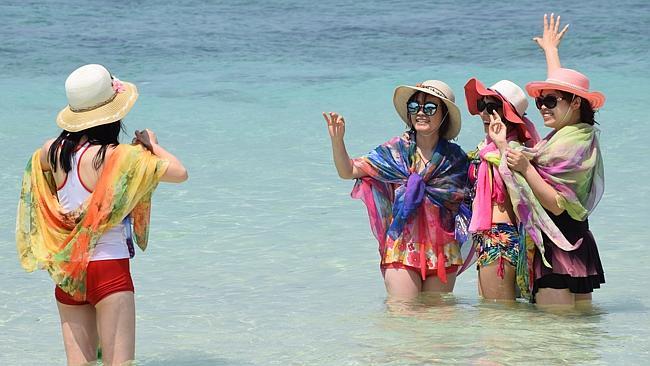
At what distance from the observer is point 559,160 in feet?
19.2

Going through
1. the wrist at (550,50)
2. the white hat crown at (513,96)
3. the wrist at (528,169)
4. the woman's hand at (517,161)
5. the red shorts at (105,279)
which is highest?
the wrist at (550,50)

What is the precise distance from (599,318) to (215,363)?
217 centimetres

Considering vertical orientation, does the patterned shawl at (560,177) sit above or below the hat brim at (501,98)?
below

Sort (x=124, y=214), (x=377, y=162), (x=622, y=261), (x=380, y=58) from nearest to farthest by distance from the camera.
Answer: (x=124, y=214), (x=377, y=162), (x=622, y=261), (x=380, y=58)

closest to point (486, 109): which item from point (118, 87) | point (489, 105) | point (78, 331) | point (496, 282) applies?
point (489, 105)

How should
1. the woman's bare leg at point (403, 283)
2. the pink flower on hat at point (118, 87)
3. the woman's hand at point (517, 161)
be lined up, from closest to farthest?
the pink flower on hat at point (118, 87)
the woman's hand at point (517, 161)
the woman's bare leg at point (403, 283)

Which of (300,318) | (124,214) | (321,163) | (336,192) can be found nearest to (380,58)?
(321,163)

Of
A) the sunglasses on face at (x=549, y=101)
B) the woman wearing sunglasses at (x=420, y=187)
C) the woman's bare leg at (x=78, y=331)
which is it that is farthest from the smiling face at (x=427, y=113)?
the woman's bare leg at (x=78, y=331)

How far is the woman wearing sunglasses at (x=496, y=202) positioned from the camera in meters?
6.02

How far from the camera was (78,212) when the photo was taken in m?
4.73

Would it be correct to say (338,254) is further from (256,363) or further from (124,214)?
(124,214)

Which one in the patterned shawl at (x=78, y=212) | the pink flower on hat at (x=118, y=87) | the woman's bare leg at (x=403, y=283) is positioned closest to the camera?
the patterned shawl at (x=78, y=212)

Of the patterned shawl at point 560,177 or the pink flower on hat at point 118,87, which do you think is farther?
the patterned shawl at point 560,177

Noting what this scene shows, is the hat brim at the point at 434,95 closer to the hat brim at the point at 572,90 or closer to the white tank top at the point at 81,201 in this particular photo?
the hat brim at the point at 572,90
